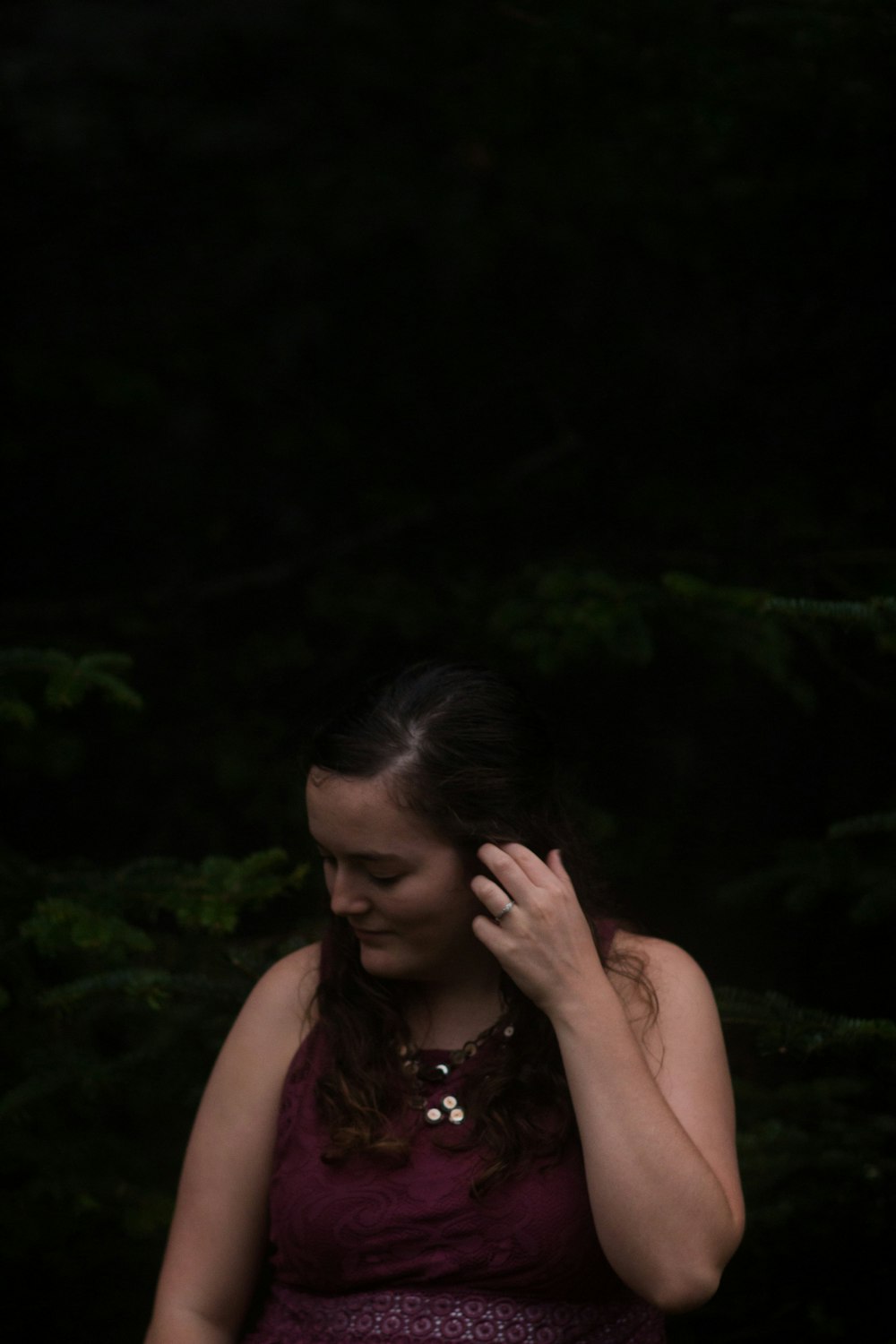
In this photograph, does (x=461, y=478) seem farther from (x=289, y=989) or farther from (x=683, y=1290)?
(x=683, y=1290)

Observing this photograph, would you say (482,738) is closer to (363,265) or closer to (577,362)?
(577,362)

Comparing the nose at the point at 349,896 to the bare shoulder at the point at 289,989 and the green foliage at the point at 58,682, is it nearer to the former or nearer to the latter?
the bare shoulder at the point at 289,989

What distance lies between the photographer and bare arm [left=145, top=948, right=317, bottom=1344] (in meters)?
1.97

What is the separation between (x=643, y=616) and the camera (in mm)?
3254

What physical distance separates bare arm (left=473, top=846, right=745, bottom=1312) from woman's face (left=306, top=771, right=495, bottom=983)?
3.9 inches

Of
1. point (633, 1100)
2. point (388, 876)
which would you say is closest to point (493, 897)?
point (388, 876)

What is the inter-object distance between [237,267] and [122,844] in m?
1.98

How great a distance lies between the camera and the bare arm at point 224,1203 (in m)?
1.97

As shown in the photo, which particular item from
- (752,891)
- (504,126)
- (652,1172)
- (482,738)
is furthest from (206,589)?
(652,1172)

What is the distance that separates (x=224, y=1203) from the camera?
6.51ft

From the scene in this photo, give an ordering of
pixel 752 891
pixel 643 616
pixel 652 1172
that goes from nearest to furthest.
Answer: pixel 652 1172, pixel 752 891, pixel 643 616

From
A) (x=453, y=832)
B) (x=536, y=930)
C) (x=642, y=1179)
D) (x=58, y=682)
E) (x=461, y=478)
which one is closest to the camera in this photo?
(x=642, y=1179)

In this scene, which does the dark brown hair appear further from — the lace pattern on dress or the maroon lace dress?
the lace pattern on dress

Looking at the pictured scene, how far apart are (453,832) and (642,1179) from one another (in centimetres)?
53
